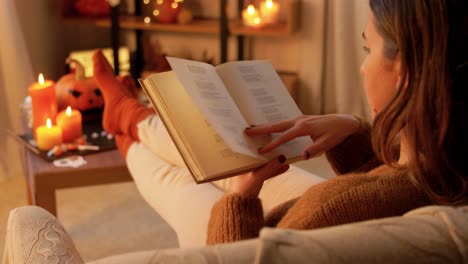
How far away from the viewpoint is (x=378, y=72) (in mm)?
881

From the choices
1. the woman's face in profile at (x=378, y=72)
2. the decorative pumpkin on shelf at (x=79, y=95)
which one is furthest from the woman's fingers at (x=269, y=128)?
the decorative pumpkin on shelf at (x=79, y=95)

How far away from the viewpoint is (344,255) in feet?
1.80

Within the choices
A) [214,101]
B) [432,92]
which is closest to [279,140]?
[214,101]

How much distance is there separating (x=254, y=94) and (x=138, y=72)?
2379mm

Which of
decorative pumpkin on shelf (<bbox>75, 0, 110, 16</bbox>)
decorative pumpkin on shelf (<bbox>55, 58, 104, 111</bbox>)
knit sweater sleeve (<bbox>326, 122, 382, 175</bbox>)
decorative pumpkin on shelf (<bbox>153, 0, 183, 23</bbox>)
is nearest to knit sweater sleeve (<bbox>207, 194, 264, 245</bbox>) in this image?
knit sweater sleeve (<bbox>326, 122, 382, 175</bbox>)

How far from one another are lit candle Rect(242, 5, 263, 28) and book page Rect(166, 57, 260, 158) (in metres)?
1.93

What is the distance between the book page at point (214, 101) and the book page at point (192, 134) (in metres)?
0.03

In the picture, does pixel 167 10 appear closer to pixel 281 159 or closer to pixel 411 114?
pixel 281 159

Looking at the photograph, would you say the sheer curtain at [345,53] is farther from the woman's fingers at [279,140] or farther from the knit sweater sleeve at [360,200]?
the knit sweater sleeve at [360,200]

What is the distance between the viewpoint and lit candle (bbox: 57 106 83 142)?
1861 millimetres

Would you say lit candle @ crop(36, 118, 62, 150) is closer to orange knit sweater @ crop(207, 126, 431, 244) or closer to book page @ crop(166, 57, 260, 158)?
book page @ crop(166, 57, 260, 158)

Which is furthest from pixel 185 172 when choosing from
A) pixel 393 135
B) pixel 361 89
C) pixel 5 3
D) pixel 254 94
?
pixel 361 89

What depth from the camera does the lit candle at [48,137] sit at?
180 centimetres

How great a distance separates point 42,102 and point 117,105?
0.22 metres
